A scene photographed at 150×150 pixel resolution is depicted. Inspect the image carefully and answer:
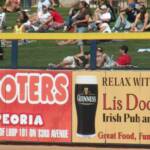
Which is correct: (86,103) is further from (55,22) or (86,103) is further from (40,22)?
(40,22)

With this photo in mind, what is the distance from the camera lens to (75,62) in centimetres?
1205

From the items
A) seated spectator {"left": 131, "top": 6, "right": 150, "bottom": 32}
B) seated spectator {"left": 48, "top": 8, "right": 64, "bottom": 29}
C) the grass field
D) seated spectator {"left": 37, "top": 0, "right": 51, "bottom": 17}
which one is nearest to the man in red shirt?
the grass field

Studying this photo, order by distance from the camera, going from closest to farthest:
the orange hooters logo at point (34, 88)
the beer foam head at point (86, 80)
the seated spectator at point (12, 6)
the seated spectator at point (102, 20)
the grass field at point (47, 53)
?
1. the beer foam head at point (86, 80)
2. the orange hooters logo at point (34, 88)
3. the grass field at point (47, 53)
4. the seated spectator at point (102, 20)
5. the seated spectator at point (12, 6)

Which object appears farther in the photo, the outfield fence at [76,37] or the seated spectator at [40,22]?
the seated spectator at [40,22]

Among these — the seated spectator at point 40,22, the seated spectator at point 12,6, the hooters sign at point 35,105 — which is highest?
the seated spectator at point 12,6

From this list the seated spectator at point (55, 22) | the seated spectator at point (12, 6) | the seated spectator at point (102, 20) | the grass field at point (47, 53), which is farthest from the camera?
the seated spectator at point (12, 6)

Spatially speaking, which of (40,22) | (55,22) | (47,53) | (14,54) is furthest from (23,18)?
(14,54)

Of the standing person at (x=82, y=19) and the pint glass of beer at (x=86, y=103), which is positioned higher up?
the standing person at (x=82, y=19)

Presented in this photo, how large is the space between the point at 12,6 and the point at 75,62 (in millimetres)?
15577

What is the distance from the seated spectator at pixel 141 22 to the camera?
19828mm

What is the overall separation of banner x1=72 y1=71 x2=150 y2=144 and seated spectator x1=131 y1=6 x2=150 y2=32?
800cm

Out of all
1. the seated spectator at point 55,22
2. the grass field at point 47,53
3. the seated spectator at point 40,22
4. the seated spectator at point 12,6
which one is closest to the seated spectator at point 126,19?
the seated spectator at point 55,22

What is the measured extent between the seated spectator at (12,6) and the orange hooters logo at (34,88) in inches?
607

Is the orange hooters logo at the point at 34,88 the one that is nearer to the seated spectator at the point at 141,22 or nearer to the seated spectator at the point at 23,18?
the seated spectator at the point at 141,22
